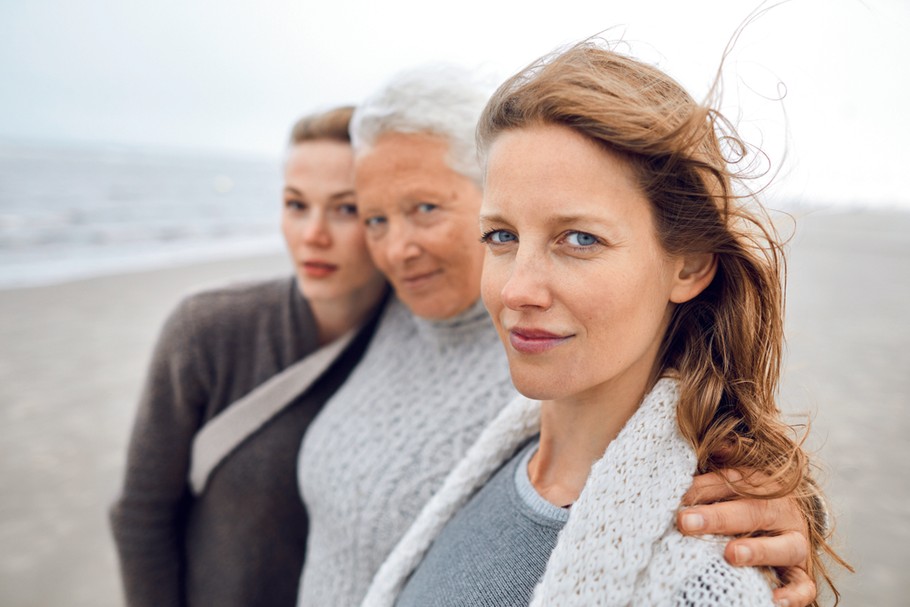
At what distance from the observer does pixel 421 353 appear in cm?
192

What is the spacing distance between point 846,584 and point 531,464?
9.47 ft

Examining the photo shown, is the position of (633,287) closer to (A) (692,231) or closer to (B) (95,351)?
(A) (692,231)

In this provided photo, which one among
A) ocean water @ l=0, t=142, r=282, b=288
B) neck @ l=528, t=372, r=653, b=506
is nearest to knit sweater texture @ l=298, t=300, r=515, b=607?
neck @ l=528, t=372, r=653, b=506

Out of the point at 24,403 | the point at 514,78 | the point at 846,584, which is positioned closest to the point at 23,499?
the point at 24,403

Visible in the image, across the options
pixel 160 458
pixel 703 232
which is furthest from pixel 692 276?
pixel 160 458

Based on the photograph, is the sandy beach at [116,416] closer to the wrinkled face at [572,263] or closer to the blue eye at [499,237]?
the wrinkled face at [572,263]

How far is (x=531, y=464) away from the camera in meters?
1.33

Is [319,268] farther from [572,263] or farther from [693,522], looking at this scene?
[693,522]

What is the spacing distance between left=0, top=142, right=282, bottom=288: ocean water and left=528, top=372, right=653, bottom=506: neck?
9921 millimetres

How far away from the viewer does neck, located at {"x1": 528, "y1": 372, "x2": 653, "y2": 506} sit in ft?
3.75

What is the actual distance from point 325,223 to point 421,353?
0.54m

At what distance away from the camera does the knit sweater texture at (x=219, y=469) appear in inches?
84.0

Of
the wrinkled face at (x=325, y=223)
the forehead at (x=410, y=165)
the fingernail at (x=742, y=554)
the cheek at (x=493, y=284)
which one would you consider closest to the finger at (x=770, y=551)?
the fingernail at (x=742, y=554)

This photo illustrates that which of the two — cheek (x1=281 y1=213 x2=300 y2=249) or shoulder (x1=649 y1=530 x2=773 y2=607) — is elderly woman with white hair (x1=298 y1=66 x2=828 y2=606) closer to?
cheek (x1=281 y1=213 x2=300 y2=249)
